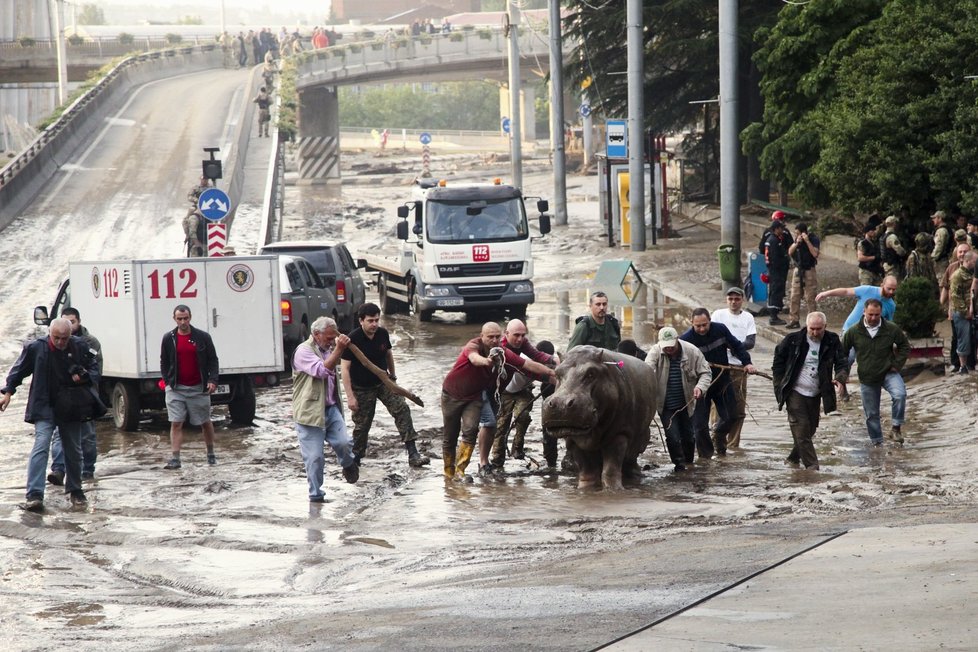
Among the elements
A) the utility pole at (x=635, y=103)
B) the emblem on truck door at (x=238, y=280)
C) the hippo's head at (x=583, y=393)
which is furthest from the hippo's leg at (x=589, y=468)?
the utility pole at (x=635, y=103)

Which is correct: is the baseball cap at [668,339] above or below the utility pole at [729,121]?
below

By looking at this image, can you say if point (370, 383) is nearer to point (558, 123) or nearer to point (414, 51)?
point (558, 123)

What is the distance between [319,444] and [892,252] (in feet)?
41.0

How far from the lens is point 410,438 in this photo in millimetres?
15586

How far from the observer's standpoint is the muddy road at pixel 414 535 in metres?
9.20

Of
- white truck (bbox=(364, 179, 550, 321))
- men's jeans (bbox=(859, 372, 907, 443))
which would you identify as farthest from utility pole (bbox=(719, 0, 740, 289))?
men's jeans (bbox=(859, 372, 907, 443))

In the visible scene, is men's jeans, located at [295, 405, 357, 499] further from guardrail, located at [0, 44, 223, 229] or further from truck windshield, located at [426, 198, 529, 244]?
guardrail, located at [0, 44, 223, 229]

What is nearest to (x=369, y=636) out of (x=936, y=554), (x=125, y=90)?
(x=936, y=554)

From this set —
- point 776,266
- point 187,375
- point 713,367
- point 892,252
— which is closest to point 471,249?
point 776,266

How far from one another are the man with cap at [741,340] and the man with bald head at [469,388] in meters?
2.33

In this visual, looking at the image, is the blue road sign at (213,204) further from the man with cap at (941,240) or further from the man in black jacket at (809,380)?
the man in black jacket at (809,380)

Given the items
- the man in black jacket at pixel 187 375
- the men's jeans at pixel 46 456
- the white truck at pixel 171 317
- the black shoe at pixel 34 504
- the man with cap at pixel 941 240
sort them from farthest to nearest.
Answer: the man with cap at pixel 941 240 < the white truck at pixel 171 317 < the man in black jacket at pixel 187 375 < the men's jeans at pixel 46 456 < the black shoe at pixel 34 504

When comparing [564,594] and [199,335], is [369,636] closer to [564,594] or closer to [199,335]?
[564,594]

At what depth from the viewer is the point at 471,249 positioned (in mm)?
29141
